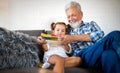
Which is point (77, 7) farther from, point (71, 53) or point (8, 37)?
point (8, 37)

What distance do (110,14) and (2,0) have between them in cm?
126

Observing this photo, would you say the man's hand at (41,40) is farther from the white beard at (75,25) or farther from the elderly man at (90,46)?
the white beard at (75,25)

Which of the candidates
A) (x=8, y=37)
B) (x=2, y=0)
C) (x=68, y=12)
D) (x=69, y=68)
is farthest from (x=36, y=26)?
(x=69, y=68)

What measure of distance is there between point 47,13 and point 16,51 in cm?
99

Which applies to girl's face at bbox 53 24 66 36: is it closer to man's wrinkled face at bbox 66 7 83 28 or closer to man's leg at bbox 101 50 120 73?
man's wrinkled face at bbox 66 7 83 28

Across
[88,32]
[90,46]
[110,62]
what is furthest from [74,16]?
[110,62]

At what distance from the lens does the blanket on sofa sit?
1.59 m

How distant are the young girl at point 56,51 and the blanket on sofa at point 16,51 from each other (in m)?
0.09

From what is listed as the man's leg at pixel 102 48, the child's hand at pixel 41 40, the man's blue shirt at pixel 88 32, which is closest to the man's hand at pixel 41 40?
the child's hand at pixel 41 40

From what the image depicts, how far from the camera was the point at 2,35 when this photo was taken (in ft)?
5.48

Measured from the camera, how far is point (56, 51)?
183 centimetres

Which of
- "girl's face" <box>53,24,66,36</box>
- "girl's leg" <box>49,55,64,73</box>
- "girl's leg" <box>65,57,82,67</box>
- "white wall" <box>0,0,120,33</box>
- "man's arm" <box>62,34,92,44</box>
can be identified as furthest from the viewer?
"white wall" <box>0,0,120,33</box>

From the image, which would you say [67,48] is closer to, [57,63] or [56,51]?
[56,51]

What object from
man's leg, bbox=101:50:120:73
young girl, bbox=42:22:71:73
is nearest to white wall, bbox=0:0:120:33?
young girl, bbox=42:22:71:73
